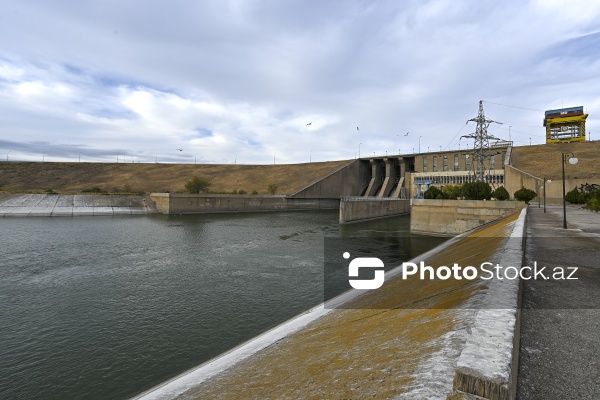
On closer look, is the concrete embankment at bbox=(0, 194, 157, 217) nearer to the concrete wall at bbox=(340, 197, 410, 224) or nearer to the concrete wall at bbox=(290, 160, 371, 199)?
the concrete wall at bbox=(290, 160, 371, 199)

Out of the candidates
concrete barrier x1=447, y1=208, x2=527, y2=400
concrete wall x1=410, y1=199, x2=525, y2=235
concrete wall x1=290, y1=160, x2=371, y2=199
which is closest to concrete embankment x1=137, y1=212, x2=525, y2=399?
concrete barrier x1=447, y1=208, x2=527, y2=400

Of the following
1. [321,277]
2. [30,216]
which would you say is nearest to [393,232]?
[321,277]

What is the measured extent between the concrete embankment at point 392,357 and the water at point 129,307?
11.0 ft

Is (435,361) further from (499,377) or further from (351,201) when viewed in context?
(351,201)

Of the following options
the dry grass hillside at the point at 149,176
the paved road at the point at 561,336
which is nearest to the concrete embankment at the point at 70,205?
the dry grass hillside at the point at 149,176

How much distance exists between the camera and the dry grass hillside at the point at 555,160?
55.4m

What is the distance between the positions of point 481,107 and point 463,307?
67.5m

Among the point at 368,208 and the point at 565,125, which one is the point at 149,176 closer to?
the point at 368,208

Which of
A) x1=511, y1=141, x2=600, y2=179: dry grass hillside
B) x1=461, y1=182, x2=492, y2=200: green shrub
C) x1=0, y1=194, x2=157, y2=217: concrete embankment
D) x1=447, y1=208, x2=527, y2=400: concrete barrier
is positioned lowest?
x1=447, y1=208, x2=527, y2=400: concrete barrier

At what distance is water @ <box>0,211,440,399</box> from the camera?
8648mm

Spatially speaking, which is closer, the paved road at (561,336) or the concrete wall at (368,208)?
the paved road at (561,336)

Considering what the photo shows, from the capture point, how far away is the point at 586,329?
16.4 feet

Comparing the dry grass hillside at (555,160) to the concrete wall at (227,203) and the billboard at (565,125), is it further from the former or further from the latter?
the concrete wall at (227,203)

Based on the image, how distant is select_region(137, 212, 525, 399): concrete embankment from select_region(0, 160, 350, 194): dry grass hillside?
86261 mm
